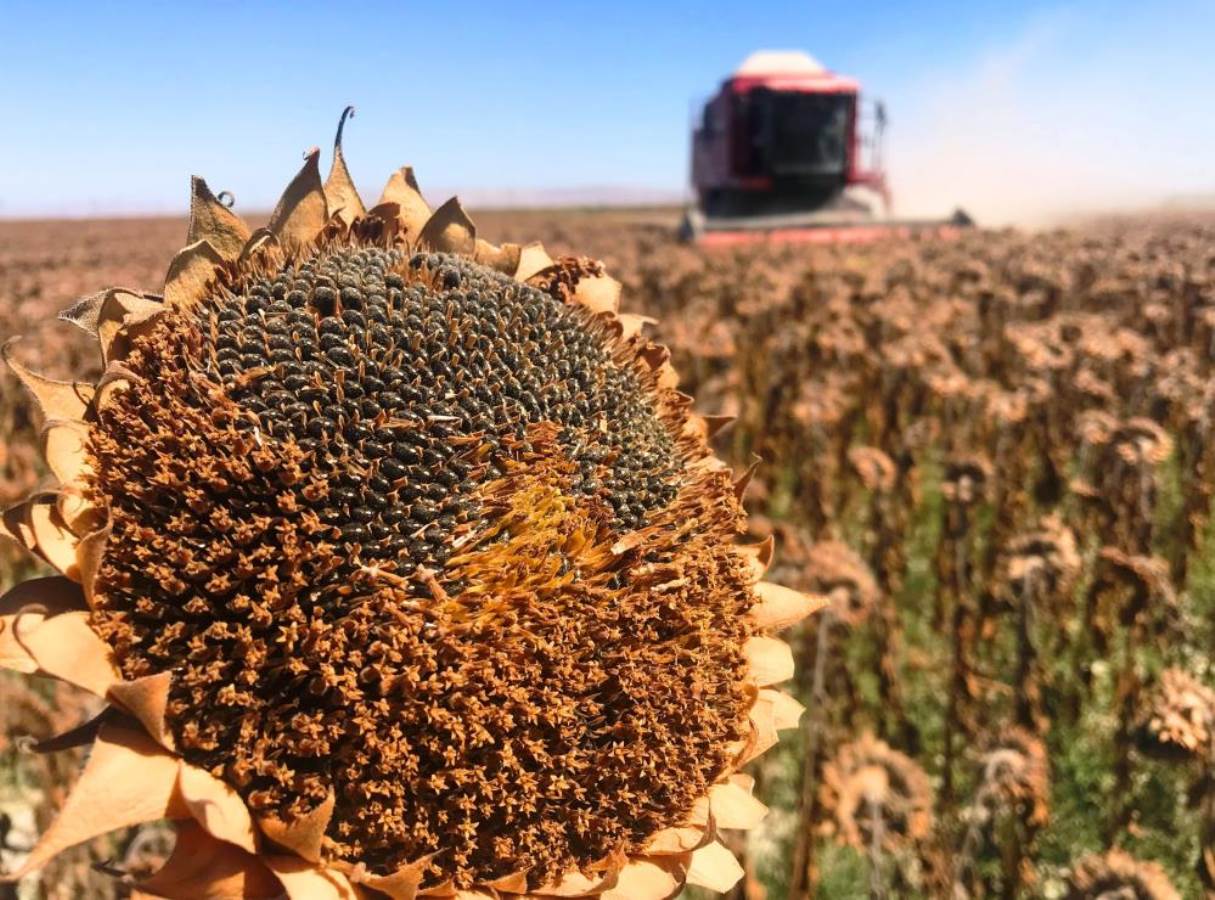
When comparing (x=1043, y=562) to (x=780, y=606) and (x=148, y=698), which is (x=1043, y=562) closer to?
(x=780, y=606)

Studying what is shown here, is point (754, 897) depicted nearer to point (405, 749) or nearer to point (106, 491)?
point (405, 749)

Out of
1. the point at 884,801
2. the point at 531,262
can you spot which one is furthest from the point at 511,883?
the point at 884,801

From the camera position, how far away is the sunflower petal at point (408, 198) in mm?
2045

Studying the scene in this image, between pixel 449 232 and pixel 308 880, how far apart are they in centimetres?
135

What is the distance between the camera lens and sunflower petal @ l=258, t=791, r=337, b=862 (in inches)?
50.8

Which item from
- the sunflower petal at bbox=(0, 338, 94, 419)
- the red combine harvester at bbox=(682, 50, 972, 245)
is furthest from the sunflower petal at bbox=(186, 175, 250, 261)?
the red combine harvester at bbox=(682, 50, 972, 245)

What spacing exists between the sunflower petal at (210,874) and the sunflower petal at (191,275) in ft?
2.96

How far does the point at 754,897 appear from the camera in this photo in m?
3.39

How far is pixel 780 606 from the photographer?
2.12 meters

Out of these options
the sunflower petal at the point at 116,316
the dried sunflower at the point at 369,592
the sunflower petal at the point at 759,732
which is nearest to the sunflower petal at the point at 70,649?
the dried sunflower at the point at 369,592

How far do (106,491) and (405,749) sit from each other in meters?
0.65

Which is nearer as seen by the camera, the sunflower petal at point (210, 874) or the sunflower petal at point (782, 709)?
the sunflower petal at point (210, 874)

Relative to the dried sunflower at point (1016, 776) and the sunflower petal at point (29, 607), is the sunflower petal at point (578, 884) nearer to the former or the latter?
the sunflower petal at point (29, 607)

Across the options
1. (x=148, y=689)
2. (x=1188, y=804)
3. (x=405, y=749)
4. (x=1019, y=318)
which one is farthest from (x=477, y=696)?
(x=1019, y=318)
